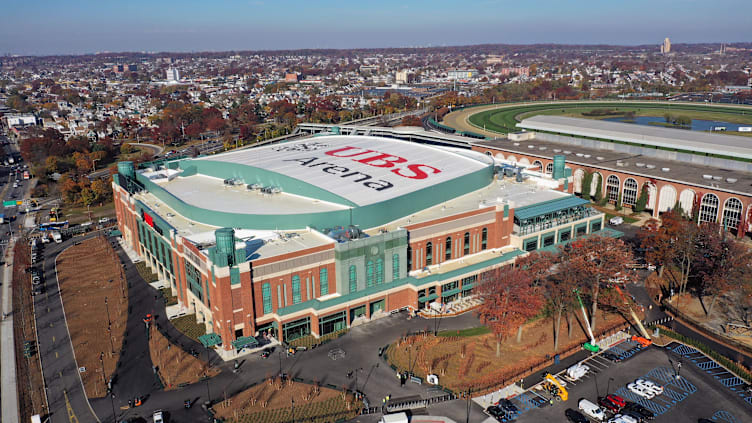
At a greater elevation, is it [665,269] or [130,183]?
[130,183]

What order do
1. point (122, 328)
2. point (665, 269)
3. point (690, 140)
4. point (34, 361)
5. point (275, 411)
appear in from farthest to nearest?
1. point (690, 140)
2. point (665, 269)
3. point (122, 328)
4. point (34, 361)
5. point (275, 411)

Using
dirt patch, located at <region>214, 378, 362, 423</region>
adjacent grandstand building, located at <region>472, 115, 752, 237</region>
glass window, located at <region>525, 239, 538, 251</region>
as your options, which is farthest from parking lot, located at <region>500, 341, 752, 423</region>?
adjacent grandstand building, located at <region>472, 115, 752, 237</region>

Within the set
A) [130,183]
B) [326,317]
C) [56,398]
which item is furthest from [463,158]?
Result: [56,398]

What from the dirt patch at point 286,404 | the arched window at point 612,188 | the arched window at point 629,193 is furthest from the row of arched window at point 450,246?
the arched window at point 612,188

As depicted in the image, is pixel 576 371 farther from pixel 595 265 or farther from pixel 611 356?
pixel 595 265

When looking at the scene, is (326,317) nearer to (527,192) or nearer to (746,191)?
(527,192)

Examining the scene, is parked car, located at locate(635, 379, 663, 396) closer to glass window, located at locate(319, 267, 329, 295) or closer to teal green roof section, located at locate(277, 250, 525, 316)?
teal green roof section, located at locate(277, 250, 525, 316)

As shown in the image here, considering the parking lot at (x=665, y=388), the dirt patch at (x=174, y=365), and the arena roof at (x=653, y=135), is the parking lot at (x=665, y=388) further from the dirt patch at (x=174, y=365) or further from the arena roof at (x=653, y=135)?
the arena roof at (x=653, y=135)

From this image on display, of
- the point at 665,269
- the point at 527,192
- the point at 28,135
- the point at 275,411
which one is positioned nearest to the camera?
the point at 275,411
